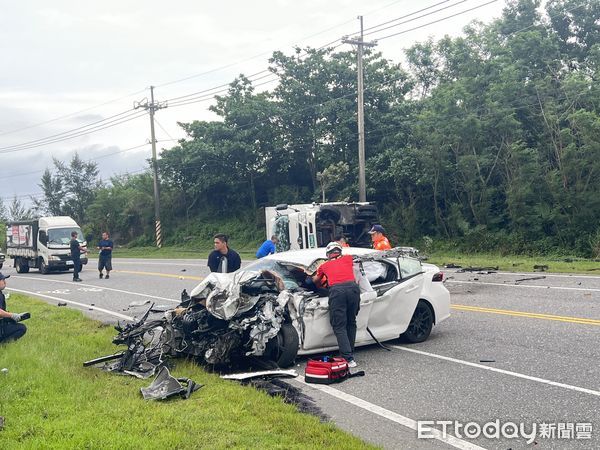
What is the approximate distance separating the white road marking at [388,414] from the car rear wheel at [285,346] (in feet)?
1.38

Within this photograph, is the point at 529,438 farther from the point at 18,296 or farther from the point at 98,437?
the point at 18,296

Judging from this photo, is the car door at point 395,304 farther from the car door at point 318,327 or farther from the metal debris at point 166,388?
the metal debris at point 166,388

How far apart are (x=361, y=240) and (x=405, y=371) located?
12.8 meters

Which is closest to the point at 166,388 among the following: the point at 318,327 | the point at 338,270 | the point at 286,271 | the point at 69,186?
the point at 318,327

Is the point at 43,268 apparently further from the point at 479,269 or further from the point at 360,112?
the point at 479,269

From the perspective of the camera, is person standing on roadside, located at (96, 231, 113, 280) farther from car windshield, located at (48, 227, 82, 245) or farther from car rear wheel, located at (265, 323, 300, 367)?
car rear wheel, located at (265, 323, 300, 367)

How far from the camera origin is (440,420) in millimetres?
5758

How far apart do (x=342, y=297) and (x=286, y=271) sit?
122cm

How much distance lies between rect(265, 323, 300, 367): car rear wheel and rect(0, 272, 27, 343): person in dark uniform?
3757 millimetres

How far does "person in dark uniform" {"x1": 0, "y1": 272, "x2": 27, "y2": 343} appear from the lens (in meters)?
8.80

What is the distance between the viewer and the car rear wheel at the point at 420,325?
9.16 meters

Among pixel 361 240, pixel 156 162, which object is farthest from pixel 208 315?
pixel 156 162

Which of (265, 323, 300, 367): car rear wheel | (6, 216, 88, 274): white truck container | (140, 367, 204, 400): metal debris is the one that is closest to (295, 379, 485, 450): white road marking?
(265, 323, 300, 367): car rear wheel

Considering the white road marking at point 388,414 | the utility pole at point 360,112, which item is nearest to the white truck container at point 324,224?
the utility pole at point 360,112
